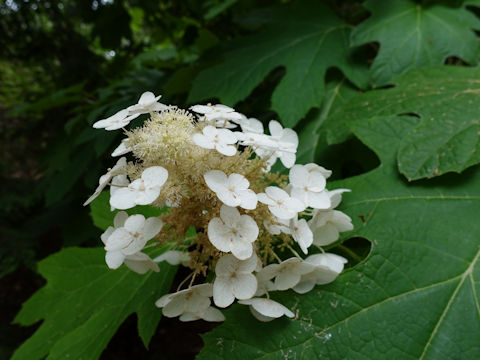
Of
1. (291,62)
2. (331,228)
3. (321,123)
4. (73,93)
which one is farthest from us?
(73,93)

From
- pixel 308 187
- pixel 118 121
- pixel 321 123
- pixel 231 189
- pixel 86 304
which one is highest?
pixel 118 121

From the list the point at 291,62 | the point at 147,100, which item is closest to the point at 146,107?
the point at 147,100

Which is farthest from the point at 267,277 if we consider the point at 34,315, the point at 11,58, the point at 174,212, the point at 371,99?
the point at 11,58

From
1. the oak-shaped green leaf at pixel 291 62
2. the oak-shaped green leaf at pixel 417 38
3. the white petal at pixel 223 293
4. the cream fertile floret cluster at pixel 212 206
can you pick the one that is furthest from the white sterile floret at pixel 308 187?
the oak-shaped green leaf at pixel 417 38

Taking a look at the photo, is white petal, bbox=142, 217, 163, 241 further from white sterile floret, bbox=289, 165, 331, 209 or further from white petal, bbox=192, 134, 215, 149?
white sterile floret, bbox=289, 165, 331, 209

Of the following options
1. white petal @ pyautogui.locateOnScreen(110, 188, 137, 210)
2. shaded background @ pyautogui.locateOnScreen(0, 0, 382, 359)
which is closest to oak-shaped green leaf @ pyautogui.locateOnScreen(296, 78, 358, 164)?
shaded background @ pyautogui.locateOnScreen(0, 0, 382, 359)

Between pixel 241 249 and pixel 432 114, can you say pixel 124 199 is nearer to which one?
pixel 241 249

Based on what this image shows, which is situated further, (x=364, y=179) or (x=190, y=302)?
(x=364, y=179)
